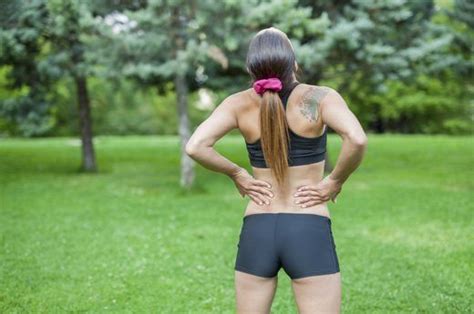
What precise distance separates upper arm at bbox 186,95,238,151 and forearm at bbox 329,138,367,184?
21.9 inches

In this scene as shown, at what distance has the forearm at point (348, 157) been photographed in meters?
2.92

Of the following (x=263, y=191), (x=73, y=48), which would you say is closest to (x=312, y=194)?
(x=263, y=191)

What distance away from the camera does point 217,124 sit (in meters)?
3.12

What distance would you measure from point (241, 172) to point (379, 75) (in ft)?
38.1

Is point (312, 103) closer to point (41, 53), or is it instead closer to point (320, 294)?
point (320, 294)

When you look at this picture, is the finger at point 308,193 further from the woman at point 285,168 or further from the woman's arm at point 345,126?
the woman's arm at point 345,126

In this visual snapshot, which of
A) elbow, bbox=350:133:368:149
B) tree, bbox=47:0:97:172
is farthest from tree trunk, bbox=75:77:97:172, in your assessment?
elbow, bbox=350:133:368:149

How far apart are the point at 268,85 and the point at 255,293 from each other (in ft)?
3.40

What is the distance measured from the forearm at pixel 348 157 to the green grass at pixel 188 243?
9.15ft

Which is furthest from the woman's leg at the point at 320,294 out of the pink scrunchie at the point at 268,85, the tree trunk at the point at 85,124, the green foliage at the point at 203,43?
the tree trunk at the point at 85,124

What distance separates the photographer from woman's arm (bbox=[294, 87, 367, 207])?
2893 mm

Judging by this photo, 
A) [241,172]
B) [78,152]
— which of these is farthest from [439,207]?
[78,152]

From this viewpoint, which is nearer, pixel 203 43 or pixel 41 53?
pixel 203 43

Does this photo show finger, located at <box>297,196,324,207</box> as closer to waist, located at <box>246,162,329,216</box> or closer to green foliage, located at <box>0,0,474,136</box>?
waist, located at <box>246,162,329,216</box>
